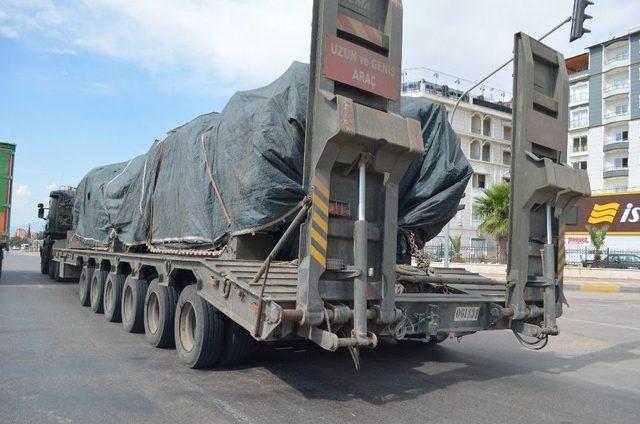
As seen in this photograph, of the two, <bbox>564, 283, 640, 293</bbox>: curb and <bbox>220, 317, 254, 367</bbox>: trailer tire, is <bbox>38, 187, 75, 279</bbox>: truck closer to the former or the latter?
<bbox>220, 317, 254, 367</bbox>: trailer tire

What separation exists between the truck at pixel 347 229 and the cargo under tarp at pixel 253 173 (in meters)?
0.03

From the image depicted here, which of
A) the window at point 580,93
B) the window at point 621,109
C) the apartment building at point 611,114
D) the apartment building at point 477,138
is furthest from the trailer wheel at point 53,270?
the window at point 580,93

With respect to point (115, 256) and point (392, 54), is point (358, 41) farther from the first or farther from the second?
point (115, 256)

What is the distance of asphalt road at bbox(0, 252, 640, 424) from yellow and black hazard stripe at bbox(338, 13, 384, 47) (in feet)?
11.0

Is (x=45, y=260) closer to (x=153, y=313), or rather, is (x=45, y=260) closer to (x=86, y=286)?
(x=86, y=286)

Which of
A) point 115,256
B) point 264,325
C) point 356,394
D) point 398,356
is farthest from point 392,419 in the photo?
point 115,256

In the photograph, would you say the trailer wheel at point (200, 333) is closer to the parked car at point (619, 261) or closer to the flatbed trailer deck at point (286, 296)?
the flatbed trailer deck at point (286, 296)

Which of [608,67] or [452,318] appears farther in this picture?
[608,67]

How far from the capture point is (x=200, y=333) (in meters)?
6.17

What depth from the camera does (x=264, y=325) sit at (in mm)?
4824

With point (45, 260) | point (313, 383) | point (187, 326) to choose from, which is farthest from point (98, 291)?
point (45, 260)

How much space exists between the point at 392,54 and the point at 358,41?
37 centimetres

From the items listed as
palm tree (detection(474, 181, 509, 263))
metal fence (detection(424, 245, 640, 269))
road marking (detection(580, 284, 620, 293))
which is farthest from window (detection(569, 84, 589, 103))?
road marking (detection(580, 284, 620, 293))

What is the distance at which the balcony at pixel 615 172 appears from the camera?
58.1m
